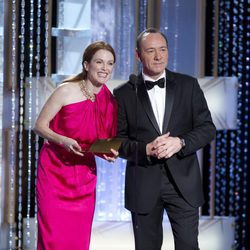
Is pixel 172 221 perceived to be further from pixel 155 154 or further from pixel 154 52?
pixel 154 52

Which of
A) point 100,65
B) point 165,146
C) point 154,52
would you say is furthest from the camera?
point 100,65

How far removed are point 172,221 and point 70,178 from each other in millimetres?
481

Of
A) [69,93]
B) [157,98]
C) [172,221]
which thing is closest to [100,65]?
[69,93]

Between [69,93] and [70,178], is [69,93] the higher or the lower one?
the higher one

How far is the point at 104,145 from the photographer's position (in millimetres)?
2547

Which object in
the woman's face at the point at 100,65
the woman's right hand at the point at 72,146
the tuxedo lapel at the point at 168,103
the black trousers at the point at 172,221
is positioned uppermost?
the woman's face at the point at 100,65

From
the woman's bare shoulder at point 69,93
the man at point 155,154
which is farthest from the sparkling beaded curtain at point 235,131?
the woman's bare shoulder at point 69,93

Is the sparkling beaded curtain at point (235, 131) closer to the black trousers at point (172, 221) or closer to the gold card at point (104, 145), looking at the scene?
the black trousers at point (172, 221)

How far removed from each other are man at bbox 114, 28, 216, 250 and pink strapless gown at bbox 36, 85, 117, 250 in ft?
0.52

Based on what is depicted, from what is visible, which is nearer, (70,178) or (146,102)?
(146,102)

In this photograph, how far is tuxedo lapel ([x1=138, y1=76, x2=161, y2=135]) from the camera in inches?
104

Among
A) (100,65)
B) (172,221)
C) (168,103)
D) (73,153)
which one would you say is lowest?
(172,221)

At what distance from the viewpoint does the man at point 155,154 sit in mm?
2613

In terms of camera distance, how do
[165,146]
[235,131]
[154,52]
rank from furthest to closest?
[235,131] < [154,52] < [165,146]
